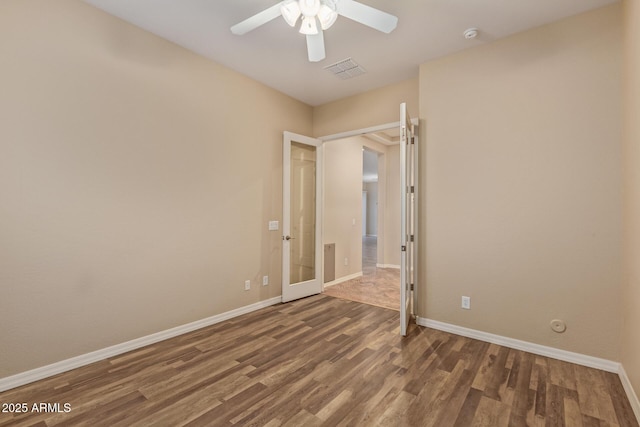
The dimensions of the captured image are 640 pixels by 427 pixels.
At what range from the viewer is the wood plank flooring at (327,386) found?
177 cm

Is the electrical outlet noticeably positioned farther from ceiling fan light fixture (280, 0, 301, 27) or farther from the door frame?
ceiling fan light fixture (280, 0, 301, 27)

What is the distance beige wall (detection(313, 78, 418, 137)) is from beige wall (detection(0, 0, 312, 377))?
1.38 m

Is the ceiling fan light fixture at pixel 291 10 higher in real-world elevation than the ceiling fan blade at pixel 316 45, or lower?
higher

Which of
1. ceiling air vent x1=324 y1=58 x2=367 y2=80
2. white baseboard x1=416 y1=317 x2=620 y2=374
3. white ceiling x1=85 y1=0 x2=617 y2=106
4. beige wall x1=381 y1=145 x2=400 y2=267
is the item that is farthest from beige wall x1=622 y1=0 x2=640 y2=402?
beige wall x1=381 y1=145 x2=400 y2=267

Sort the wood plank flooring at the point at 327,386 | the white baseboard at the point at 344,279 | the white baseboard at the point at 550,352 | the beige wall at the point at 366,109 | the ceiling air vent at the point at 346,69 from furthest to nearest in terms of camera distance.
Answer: the white baseboard at the point at 344,279, the beige wall at the point at 366,109, the ceiling air vent at the point at 346,69, the white baseboard at the point at 550,352, the wood plank flooring at the point at 327,386

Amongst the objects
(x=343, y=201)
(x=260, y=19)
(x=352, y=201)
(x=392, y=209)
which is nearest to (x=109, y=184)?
(x=260, y=19)

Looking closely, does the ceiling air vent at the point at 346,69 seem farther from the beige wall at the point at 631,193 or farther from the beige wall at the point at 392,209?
the beige wall at the point at 392,209

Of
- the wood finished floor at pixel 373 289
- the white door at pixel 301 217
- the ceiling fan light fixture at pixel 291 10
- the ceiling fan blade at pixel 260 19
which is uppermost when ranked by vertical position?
the ceiling fan blade at pixel 260 19

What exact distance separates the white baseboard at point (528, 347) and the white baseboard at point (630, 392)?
0.11 metres

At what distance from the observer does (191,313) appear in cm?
309

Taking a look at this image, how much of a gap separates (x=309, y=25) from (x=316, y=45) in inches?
8.3

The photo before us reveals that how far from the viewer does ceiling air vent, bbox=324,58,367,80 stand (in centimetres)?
329

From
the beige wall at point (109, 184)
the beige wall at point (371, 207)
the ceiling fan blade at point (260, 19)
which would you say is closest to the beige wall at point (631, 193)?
the ceiling fan blade at point (260, 19)

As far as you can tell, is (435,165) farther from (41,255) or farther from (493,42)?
(41,255)
